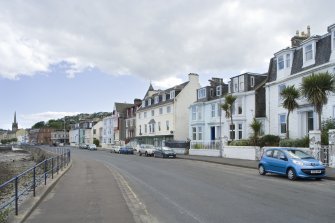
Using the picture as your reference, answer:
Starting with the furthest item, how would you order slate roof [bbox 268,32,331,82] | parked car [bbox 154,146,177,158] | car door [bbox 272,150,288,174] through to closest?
parked car [bbox 154,146,177,158]
slate roof [bbox 268,32,331,82]
car door [bbox 272,150,288,174]

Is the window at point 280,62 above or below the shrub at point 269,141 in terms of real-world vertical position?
above

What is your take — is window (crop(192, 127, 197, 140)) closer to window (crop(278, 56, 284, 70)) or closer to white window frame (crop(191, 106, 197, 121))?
white window frame (crop(191, 106, 197, 121))

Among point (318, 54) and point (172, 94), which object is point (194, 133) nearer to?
point (172, 94)

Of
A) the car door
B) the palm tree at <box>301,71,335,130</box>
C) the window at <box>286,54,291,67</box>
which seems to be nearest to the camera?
the car door

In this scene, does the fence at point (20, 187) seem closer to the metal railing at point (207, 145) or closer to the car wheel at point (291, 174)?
the car wheel at point (291, 174)

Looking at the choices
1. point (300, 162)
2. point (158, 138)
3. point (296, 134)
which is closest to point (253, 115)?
point (296, 134)

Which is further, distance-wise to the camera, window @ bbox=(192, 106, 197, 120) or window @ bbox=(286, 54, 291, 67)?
window @ bbox=(192, 106, 197, 120)

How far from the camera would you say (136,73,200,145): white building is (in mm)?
60125

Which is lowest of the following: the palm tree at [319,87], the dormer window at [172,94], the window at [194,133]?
the window at [194,133]

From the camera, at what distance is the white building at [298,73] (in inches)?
1162

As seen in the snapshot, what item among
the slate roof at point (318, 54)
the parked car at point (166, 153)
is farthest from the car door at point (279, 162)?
the parked car at point (166, 153)

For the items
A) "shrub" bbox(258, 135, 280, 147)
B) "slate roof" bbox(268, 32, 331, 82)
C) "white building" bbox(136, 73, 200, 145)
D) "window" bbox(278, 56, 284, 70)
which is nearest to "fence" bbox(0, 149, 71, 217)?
"shrub" bbox(258, 135, 280, 147)

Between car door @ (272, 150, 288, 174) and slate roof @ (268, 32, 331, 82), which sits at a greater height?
slate roof @ (268, 32, 331, 82)

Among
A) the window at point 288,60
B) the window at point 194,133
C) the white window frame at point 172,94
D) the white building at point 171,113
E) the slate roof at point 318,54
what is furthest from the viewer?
the white window frame at point 172,94
